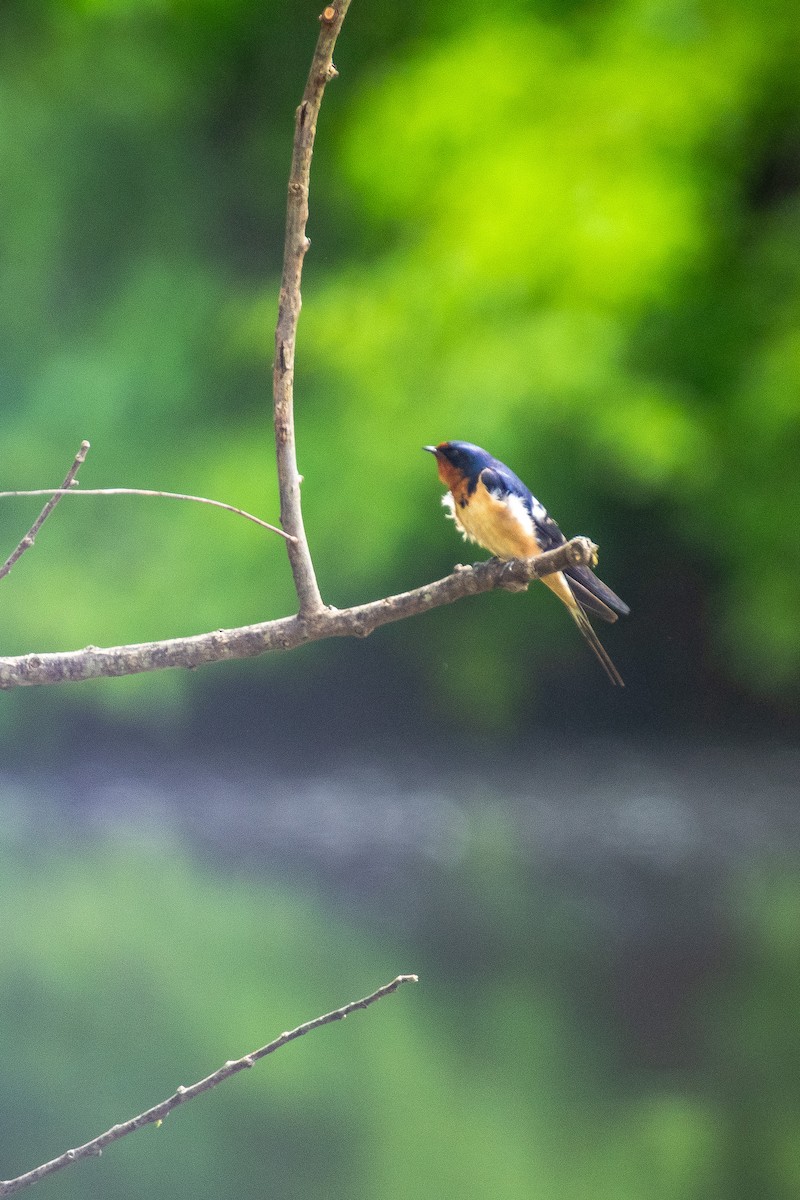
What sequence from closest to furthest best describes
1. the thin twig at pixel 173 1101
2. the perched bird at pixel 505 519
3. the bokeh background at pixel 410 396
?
the thin twig at pixel 173 1101 < the perched bird at pixel 505 519 < the bokeh background at pixel 410 396

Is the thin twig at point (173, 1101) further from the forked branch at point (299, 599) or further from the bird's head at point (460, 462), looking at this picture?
the bird's head at point (460, 462)

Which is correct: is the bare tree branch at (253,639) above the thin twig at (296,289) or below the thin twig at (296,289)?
below

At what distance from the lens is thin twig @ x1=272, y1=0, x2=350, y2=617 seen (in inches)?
19.8

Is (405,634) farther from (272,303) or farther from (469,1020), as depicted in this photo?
(469,1020)

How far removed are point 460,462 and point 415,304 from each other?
4.41 ft

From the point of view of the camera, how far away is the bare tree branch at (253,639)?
52 cm

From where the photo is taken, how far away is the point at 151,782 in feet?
6.91

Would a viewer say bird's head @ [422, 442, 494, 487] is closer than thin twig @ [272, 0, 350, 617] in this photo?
No

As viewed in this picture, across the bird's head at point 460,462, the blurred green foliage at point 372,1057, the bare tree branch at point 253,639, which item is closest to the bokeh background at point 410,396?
the blurred green foliage at point 372,1057

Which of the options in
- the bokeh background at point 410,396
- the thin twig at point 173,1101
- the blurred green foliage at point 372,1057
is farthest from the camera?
the bokeh background at point 410,396

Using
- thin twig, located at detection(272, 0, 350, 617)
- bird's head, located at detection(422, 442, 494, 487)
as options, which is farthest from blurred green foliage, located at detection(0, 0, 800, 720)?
thin twig, located at detection(272, 0, 350, 617)

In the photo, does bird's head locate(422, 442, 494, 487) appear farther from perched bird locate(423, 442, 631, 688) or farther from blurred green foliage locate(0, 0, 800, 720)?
blurred green foliage locate(0, 0, 800, 720)

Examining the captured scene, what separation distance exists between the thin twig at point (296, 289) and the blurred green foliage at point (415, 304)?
61.6 inches

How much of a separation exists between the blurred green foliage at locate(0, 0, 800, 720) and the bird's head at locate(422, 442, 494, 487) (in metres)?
1.24
